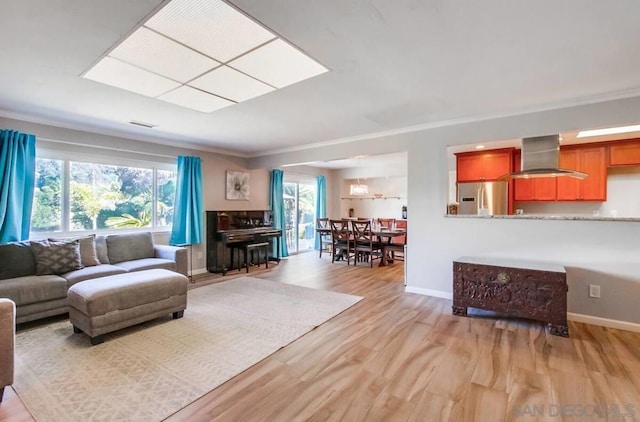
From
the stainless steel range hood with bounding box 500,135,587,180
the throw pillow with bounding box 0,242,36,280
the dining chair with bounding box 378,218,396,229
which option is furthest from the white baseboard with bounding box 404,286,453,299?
the throw pillow with bounding box 0,242,36,280

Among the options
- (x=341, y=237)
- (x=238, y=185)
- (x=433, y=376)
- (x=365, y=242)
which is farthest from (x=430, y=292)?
(x=238, y=185)

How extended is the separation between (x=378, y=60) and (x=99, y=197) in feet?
14.9

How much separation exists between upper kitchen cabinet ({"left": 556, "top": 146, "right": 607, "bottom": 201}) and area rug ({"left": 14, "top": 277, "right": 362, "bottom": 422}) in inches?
170

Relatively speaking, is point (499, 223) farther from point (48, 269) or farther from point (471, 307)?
point (48, 269)

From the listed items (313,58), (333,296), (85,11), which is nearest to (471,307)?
(333,296)

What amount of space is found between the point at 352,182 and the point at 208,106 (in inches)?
250

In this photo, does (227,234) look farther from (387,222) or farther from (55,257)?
(387,222)

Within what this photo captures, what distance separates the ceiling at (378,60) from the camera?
174cm

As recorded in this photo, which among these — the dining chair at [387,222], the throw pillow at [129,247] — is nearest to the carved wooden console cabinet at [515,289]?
the dining chair at [387,222]

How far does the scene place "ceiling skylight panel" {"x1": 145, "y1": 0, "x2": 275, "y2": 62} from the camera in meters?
1.71

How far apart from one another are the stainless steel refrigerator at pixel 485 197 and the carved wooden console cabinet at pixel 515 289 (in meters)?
2.40

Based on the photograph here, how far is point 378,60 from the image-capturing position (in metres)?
2.32

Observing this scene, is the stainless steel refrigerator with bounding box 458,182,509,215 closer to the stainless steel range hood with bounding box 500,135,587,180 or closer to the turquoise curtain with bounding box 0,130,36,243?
the stainless steel range hood with bounding box 500,135,587,180

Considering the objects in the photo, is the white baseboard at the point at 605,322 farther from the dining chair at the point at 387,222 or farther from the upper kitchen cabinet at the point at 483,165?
the dining chair at the point at 387,222
